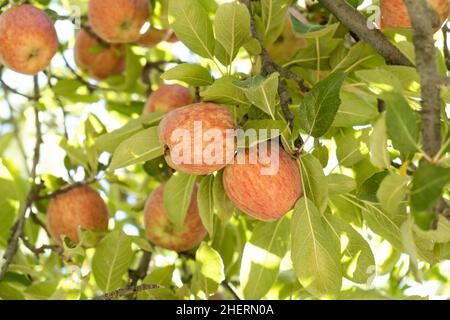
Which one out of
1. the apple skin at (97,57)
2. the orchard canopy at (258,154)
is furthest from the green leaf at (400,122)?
the apple skin at (97,57)

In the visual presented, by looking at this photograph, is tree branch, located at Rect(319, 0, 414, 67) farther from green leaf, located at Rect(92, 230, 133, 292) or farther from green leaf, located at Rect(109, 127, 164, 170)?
green leaf, located at Rect(92, 230, 133, 292)

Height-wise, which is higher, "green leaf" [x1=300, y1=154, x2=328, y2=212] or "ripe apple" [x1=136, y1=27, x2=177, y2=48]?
"green leaf" [x1=300, y1=154, x2=328, y2=212]

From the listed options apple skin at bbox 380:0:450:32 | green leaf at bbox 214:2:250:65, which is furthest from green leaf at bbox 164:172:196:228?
apple skin at bbox 380:0:450:32

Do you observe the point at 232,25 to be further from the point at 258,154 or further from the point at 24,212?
the point at 24,212

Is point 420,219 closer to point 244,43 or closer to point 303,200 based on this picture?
point 303,200

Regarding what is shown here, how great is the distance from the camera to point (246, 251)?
1.94 metres

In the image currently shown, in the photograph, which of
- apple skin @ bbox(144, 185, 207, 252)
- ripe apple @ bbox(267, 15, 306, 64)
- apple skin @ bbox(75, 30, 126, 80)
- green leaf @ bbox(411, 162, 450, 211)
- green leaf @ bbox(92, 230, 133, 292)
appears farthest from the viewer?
apple skin @ bbox(75, 30, 126, 80)

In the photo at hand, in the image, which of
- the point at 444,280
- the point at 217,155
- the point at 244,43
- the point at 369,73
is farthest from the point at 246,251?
the point at 444,280

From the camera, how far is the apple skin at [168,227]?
241cm

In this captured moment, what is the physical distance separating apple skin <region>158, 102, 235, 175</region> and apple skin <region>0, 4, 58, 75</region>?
0.71 metres

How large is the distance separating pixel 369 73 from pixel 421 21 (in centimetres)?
16

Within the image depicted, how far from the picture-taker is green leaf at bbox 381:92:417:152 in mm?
1341

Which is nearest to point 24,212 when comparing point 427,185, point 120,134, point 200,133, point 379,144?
point 120,134

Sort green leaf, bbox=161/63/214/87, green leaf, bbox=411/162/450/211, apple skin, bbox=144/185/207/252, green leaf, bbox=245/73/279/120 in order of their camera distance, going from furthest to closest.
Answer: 1. apple skin, bbox=144/185/207/252
2. green leaf, bbox=161/63/214/87
3. green leaf, bbox=245/73/279/120
4. green leaf, bbox=411/162/450/211
